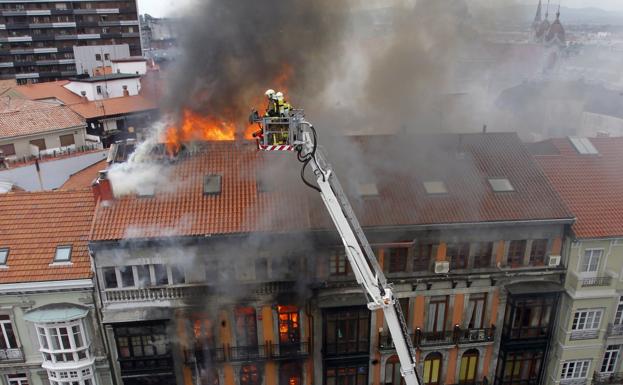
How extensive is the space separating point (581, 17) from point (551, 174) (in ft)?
101

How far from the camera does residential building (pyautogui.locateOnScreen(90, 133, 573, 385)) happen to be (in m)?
17.6

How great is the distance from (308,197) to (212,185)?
3860mm

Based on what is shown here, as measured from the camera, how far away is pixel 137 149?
65.0ft

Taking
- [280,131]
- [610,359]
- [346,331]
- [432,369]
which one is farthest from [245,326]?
[610,359]

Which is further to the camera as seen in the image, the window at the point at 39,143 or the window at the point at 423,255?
the window at the point at 39,143

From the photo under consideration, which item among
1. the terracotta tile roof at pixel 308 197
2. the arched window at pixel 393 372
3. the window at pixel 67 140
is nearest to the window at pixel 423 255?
the terracotta tile roof at pixel 308 197

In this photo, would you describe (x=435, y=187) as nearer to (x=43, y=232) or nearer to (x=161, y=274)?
(x=161, y=274)

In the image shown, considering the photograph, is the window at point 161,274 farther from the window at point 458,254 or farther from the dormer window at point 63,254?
the window at point 458,254

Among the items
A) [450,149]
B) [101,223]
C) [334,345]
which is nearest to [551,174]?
[450,149]

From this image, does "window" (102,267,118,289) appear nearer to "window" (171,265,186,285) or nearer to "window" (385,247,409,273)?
"window" (171,265,186,285)

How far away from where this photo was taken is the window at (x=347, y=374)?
19.4 m

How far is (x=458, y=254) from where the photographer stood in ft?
62.2

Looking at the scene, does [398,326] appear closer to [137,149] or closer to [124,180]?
[124,180]

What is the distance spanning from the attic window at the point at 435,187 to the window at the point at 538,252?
13.7 ft
